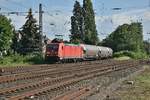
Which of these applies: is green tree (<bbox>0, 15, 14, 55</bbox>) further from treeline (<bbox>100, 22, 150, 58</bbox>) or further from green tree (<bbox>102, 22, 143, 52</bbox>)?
green tree (<bbox>102, 22, 143, 52</bbox>)

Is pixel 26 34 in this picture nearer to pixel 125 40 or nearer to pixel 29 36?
pixel 29 36

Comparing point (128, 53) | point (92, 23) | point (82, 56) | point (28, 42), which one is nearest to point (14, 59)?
point (82, 56)

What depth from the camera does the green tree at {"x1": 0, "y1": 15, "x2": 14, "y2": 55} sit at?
8280cm

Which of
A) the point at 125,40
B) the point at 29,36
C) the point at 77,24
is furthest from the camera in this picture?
the point at 125,40

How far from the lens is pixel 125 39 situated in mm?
126938

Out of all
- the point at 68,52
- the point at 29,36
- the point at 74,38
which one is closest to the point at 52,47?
the point at 68,52

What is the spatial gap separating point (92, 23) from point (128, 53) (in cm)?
1447

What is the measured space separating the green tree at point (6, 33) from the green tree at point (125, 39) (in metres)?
39.3

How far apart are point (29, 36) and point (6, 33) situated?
437 centimetres

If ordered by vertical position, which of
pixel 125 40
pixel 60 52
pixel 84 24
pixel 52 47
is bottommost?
pixel 60 52

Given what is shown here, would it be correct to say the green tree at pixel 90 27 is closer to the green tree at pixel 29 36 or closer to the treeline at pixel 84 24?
the treeline at pixel 84 24

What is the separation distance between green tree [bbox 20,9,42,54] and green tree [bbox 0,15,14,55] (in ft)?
8.25

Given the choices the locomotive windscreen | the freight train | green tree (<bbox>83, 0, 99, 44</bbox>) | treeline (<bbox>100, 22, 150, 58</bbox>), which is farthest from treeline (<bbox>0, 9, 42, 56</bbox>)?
treeline (<bbox>100, 22, 150, 58</bbox>)

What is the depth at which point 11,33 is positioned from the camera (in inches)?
3536
